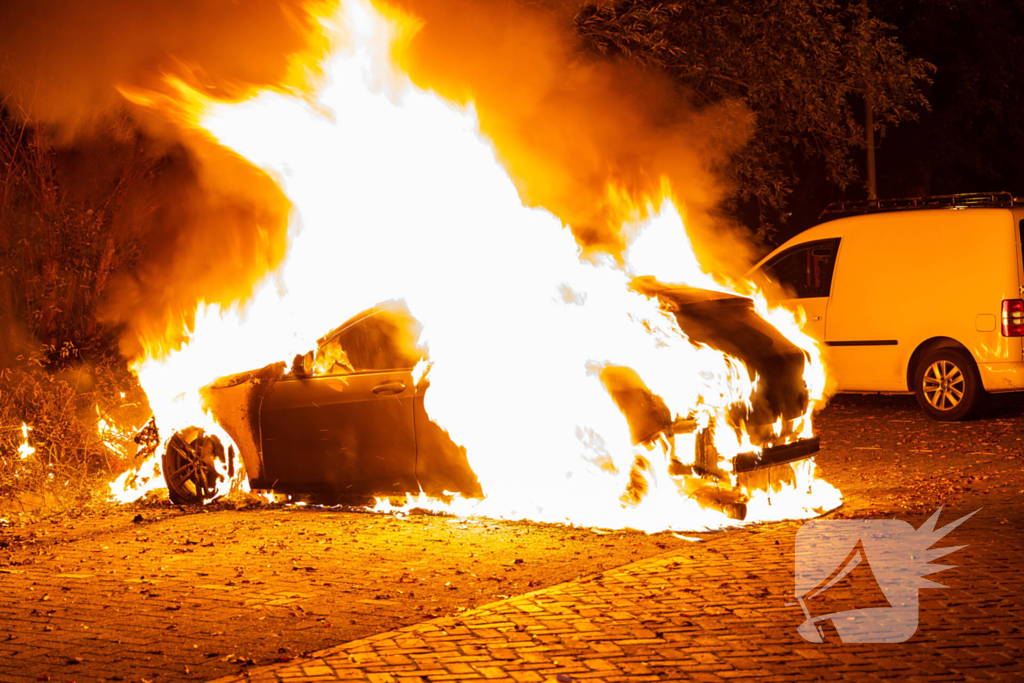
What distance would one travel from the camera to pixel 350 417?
336 inches

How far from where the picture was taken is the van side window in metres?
14.4

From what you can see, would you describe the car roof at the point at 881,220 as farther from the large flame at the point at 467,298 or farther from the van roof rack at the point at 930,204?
the large flame at the point at 467,298

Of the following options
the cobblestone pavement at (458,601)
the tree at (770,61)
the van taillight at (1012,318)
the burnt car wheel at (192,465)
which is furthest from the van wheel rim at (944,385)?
the burnt car wheel at (192,465)

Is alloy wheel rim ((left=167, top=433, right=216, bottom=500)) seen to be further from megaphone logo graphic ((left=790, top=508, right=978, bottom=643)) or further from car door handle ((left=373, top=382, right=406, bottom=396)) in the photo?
megaphone logo graphic ((left=790, top=508, right=978, bottom=643))

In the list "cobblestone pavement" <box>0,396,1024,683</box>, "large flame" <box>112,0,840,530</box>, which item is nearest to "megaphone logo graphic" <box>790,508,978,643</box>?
"cobblestone pavement" <box>0,396,1024,683</box>

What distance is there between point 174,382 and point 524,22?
6.39m

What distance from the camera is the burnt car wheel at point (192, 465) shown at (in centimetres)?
918

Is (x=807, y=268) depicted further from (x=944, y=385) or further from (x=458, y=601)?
(x=458, y=601)

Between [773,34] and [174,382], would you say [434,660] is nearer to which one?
[174,382]

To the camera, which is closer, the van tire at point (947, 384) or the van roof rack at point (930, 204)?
the van tire at point (947, 384)

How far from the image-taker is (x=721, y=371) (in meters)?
7.58

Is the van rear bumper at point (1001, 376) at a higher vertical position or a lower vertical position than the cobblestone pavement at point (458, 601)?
higher

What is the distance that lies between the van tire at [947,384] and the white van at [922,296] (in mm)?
11

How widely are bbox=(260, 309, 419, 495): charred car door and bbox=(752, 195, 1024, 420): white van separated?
711 centimetres
